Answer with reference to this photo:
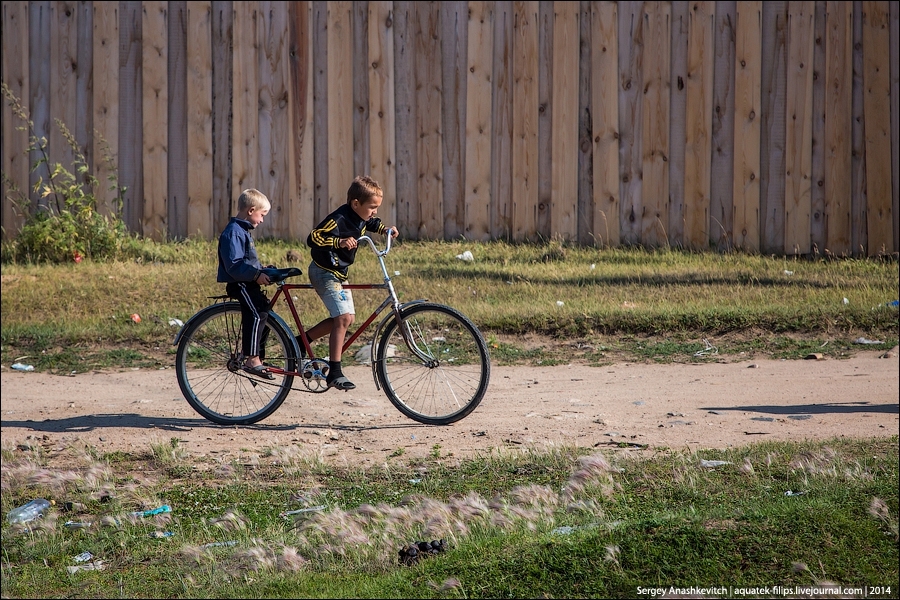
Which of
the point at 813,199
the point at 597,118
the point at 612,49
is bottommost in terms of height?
the point at 813,199

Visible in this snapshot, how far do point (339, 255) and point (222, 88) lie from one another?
4.97m

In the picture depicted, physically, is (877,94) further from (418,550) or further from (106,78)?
(418,550)

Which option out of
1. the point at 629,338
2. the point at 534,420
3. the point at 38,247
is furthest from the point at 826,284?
the point at 38,247

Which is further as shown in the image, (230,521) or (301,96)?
(301,96)

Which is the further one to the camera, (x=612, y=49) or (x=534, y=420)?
(x=612, y=49)

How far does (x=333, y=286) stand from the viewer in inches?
230

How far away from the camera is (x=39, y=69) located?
403 inches

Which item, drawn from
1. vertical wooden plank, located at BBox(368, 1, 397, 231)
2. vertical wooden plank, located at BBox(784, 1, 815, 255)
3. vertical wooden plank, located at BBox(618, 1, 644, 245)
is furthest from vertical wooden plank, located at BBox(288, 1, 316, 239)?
vertical wooden plank, located at BBox(784, 1, 815, 255)

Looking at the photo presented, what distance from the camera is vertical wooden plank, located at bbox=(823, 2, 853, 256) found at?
9820 mm

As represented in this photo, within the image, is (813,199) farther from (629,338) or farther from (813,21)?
(629,338)

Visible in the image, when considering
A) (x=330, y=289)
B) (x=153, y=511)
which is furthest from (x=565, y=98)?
(x=153, y=511)

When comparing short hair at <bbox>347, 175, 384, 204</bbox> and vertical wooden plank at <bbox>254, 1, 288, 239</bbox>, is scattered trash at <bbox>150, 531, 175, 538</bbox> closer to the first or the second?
short hair at <bbox>347, 175, 384, 204</bbox>

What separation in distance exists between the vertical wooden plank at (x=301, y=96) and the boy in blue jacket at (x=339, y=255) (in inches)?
172

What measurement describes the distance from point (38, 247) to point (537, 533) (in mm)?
7638
